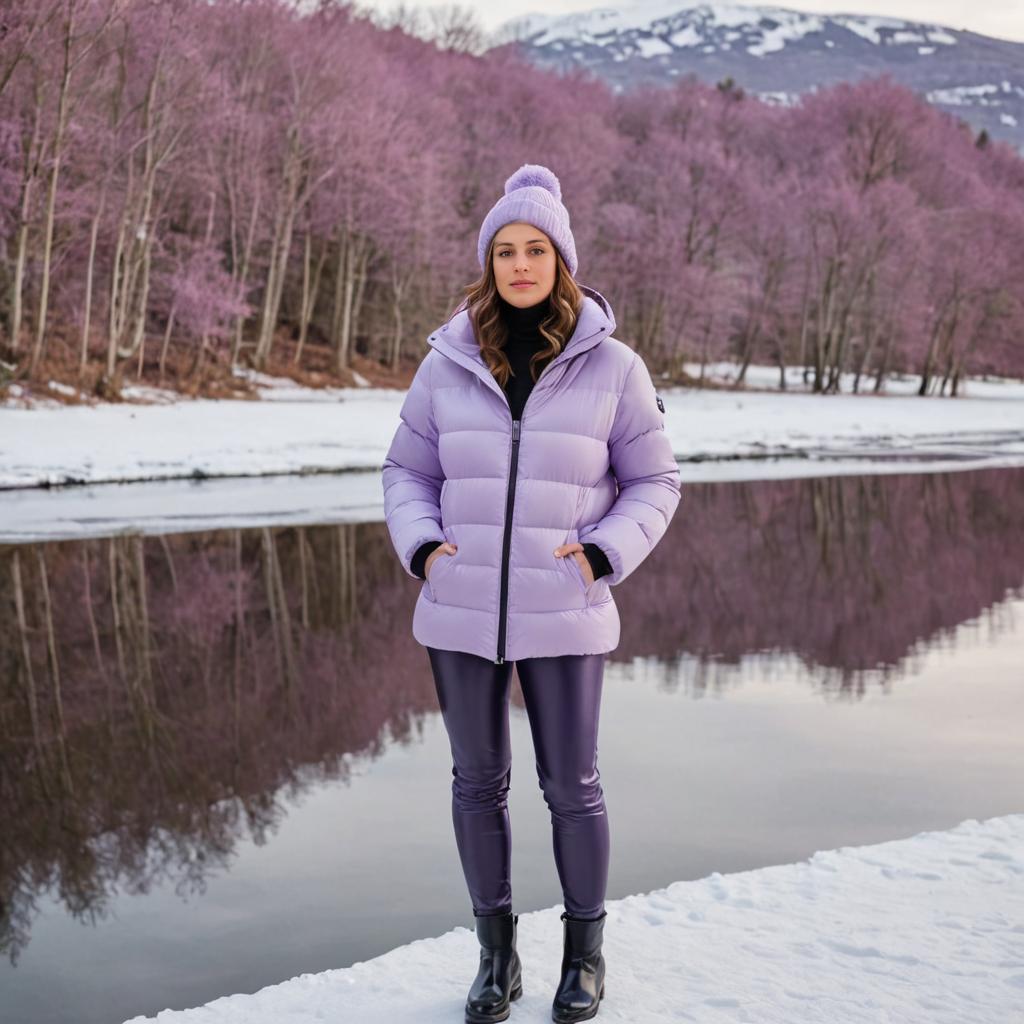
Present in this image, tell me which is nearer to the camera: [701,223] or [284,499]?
[284,499]

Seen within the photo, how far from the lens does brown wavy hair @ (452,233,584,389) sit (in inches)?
136

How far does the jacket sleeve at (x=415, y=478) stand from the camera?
349 cm

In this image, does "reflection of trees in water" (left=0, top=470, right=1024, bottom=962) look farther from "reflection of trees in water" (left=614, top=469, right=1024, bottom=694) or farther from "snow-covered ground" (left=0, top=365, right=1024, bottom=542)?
"snow-covered ground" (left=0, top=365, right=1024, bottom=542)

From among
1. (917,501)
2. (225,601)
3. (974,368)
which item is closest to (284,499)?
(225,601)

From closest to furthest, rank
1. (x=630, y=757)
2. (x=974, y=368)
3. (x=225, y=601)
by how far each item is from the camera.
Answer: (x=630, y=757) → (x=225, y=601) → (x=974, y=368)

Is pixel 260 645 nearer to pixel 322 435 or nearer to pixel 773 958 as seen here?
pixel 773 958

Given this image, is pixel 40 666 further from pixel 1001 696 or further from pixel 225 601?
pixel 1001 696

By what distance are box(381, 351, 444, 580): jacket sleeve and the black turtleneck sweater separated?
1.1 inches

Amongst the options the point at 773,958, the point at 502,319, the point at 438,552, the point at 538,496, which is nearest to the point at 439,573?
the point at 438,552

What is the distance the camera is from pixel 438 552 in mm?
3439

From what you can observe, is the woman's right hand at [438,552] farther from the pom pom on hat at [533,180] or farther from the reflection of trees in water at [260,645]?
the reflection of trees in water at [260,645]

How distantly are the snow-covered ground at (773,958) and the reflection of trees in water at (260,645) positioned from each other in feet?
3.54

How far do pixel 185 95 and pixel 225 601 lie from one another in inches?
847

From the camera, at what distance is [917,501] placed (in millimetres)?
16484
